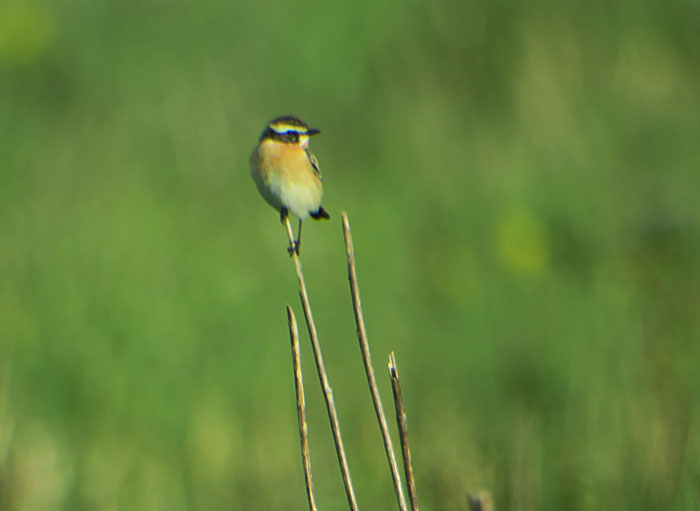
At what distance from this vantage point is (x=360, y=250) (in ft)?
20.7

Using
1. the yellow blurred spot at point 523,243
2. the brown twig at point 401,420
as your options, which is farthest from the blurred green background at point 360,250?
the brown twig at point 401,420

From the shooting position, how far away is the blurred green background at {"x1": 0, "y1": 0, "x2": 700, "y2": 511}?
4.31 m

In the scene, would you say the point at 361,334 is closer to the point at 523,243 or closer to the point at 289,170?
the point at 289,170

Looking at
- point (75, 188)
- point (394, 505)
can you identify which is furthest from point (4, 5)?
point (394, 505)

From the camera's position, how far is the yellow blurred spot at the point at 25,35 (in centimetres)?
755

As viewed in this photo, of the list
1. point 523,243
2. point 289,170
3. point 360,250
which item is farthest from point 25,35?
point 289,170

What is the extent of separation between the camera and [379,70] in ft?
25.9

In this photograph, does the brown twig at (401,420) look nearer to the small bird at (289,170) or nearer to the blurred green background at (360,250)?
the small bird at (289,170)

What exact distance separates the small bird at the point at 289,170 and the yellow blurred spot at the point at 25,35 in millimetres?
5505

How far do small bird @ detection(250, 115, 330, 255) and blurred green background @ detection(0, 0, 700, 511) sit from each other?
1197 millimetres

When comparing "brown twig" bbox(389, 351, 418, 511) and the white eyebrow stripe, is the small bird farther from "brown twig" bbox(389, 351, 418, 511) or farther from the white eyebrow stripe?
"brown twig" bbox(389, 351, 418, 511)

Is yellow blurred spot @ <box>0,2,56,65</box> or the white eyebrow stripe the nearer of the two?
the white eyebrow stripe

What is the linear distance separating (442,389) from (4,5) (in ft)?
18.1

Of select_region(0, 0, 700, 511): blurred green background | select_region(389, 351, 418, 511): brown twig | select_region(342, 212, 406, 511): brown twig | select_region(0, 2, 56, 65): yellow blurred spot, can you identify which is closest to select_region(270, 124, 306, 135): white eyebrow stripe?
select_region(342, 212, 406, 511): brown twig
